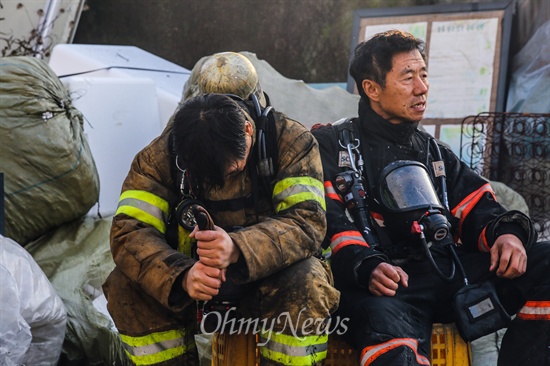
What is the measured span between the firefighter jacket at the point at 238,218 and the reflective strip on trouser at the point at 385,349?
35 centimetres

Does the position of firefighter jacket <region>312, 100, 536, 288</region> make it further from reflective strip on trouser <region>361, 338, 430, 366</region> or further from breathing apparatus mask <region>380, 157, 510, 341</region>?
reflective strip on trouser <region>361, 338, 430, 366</region>

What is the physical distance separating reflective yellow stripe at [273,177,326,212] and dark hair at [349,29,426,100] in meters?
0.66

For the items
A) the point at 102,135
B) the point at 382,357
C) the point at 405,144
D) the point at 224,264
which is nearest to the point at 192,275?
the point at 224,264

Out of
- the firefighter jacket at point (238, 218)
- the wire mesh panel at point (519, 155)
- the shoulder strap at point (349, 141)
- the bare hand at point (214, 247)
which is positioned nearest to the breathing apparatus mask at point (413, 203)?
the shoulder strap at point (349, 141)

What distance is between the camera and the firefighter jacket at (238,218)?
107 inches

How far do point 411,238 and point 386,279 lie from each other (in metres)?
0.26

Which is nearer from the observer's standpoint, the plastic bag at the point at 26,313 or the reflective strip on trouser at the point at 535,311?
the reflective strip on trouser at the point at 535,311

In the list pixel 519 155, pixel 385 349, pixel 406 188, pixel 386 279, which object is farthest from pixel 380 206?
pixel 519 155

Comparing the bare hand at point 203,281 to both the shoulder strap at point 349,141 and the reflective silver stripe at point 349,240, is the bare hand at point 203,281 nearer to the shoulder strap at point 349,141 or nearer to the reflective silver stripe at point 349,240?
the reflective silver stripe at point 349,240

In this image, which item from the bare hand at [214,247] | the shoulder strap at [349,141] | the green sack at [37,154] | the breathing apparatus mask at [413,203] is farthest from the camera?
the green sack at [37,154]

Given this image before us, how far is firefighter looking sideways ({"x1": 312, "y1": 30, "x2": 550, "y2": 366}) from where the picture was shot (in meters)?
2.89

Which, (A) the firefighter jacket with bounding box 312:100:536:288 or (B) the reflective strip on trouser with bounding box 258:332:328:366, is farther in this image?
(A) the firefighter jacket with bounding box 312:100:536:288

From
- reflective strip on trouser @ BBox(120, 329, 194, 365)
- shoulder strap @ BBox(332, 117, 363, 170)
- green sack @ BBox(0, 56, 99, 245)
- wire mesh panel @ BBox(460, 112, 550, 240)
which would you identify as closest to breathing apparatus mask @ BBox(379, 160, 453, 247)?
shoulder strap @ BBox(332, 117, 363, 170)

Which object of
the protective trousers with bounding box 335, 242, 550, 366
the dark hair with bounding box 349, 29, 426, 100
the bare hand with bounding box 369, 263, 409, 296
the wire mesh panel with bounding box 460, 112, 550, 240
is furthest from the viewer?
the wire mesh panel with bounding box 460, 112, 550, 240
